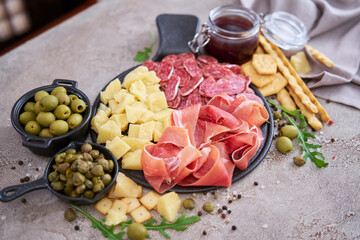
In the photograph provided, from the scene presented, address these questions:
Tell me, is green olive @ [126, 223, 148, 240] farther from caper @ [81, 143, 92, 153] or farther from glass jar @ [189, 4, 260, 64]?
glass jar @ [189, 4, 260, 64]

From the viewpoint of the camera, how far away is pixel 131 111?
212 cm

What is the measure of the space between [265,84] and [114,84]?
Answer: 114 cm

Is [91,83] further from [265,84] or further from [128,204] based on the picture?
[265,84]

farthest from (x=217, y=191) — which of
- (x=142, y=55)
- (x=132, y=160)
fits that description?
(x=142, y=55)

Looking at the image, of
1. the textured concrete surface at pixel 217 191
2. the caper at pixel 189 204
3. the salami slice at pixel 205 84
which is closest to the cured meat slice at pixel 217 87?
the salami slice at pixel 205 84

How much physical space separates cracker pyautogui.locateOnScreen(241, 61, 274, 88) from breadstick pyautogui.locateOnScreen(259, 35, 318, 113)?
0.12 meters

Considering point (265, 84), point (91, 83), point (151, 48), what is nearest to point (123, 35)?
point (151, 48)

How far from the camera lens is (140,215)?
183 centimetres

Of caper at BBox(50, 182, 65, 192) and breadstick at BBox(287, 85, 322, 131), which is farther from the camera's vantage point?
breadstick at BBox(287, 85, 322, 131)

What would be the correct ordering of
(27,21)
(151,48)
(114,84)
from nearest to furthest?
(114,84) → (151,48) → (27,21)

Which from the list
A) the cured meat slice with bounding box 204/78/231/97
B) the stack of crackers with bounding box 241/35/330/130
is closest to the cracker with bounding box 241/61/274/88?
the stack of crackers with bounding box 241/35/330/130

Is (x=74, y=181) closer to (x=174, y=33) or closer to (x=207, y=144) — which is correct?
(x=207, y=144)

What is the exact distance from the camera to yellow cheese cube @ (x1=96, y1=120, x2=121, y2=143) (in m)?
2.06

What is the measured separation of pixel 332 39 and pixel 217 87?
1329 mm
